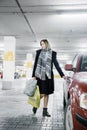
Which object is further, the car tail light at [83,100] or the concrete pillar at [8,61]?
the concrete pillar at [8,61]

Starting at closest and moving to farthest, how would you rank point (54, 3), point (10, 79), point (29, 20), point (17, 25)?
point (54, 3), point (29, 20), point (17, 25), point (10, 79)

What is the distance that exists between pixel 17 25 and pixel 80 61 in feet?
22.9

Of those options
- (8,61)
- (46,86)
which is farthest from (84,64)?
(8,61)

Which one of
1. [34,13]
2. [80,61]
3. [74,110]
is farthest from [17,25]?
[74,110]

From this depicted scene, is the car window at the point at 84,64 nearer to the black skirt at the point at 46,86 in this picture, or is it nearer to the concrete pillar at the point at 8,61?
the black skirt at the point at 46,86

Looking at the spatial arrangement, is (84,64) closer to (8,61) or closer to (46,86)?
(46,86)

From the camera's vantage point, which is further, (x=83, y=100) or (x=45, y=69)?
(x=45, y=69)

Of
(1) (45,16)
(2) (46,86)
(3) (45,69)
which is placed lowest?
(2) (46,86)

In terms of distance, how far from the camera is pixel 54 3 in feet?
24.6

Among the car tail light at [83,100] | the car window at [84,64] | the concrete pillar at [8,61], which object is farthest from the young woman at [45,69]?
the concrete pillar at [8,61]

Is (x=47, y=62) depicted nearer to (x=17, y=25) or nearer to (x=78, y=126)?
(x=78, y=126)

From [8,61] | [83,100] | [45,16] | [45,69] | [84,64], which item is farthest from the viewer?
[8,61]

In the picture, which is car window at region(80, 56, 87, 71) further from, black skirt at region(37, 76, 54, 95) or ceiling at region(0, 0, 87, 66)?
ceiling at region(0, 0, 87, 66)

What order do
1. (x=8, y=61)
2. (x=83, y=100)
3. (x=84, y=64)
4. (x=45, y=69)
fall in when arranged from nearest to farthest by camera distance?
(x=83, y=100), (x=84, y=64), (x=45, y=69), (x=8, y=61)
